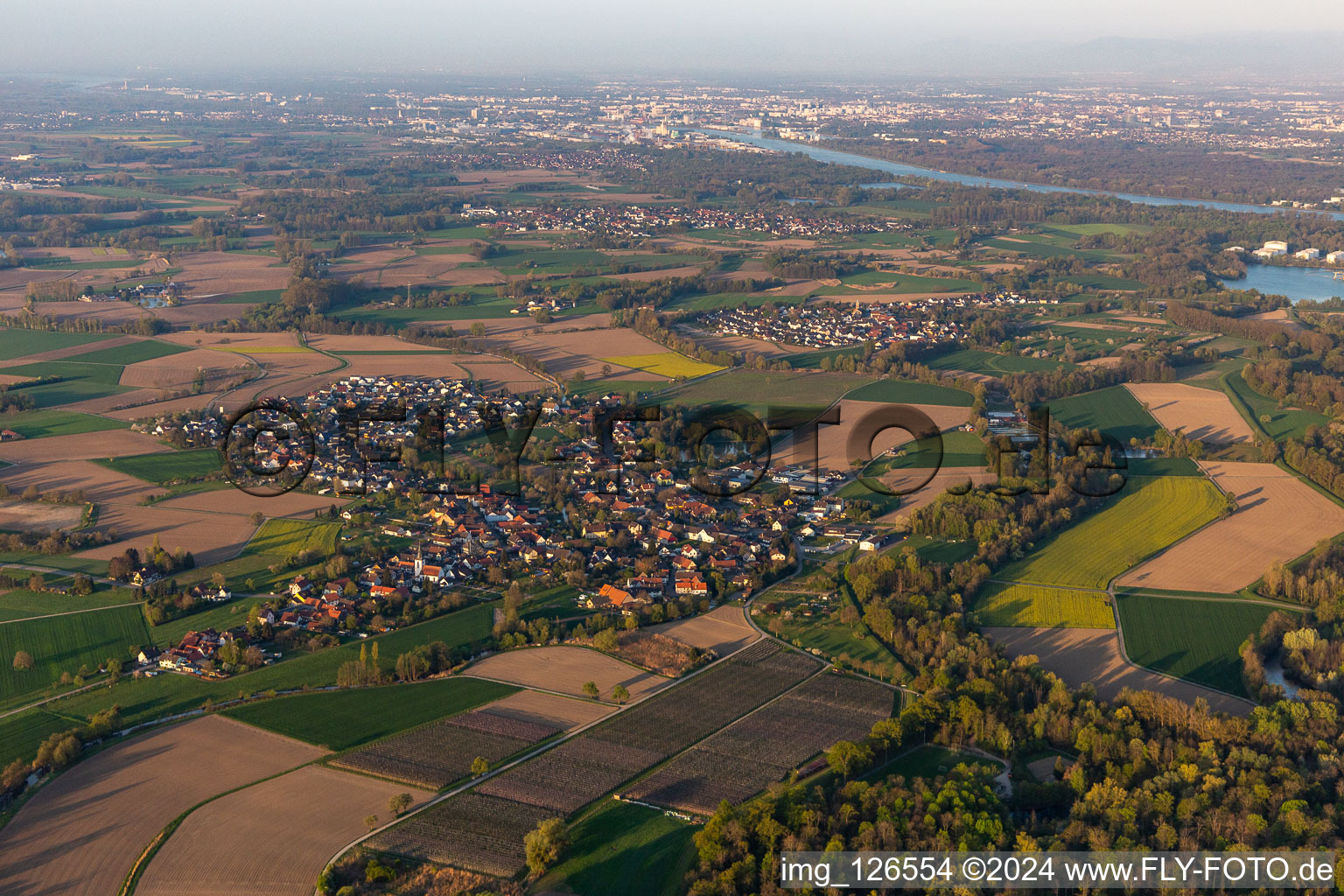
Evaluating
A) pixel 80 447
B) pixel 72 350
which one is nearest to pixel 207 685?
pixel 80 447

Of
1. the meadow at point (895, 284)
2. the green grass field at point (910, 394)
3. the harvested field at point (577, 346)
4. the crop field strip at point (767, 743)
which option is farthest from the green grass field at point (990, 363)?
the crop field strip at point (767, 743)

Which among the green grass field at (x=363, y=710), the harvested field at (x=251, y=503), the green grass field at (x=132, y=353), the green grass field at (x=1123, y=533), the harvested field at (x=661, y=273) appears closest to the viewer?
the green grass field at (x=363, y=710)

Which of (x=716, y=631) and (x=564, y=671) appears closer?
(x=564, y=671)

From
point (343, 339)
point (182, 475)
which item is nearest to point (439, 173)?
point (343, 339)

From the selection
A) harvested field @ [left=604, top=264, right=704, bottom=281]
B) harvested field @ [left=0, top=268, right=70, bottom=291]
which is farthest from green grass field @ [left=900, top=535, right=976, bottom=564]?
harvested field @ [left=0, top=268, right=70, bottom=291]

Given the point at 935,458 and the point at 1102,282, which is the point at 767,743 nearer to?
the point at 935,458

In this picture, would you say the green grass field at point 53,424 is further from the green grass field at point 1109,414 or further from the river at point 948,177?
the river at point 948,177
